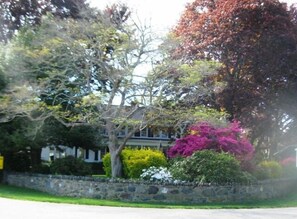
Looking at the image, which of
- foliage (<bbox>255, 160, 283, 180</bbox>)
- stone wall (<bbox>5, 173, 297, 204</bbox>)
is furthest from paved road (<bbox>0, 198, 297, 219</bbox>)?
foliage (<bbox>255, 160, 283, 180</bbox>)

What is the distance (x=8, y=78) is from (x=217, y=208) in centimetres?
1349

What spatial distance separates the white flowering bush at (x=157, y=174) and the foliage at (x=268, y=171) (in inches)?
183

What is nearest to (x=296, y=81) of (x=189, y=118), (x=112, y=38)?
(x=189, y=118)

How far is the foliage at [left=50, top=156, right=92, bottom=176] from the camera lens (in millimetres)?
25047

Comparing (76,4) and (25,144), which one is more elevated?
(76,4)

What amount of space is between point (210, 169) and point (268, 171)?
489 centimetres

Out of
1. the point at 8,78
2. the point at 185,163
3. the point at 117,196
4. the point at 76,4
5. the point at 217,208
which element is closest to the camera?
the point at 217,208

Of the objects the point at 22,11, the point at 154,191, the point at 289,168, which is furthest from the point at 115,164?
the point at 22,11

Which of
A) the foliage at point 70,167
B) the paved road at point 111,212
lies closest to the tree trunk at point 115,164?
the foliage at point 70,167

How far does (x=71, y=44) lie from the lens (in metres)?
21.7

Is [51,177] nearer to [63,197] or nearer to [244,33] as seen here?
[63,197]

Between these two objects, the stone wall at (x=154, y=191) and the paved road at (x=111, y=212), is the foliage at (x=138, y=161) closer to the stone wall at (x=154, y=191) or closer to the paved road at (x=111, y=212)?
the stone wall at (x=154, y=191)

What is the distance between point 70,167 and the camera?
25.2m

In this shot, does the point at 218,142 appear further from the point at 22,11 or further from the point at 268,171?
the point at 22,11
